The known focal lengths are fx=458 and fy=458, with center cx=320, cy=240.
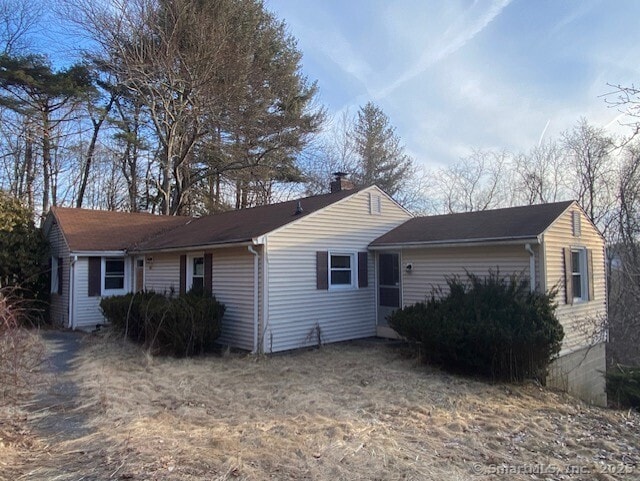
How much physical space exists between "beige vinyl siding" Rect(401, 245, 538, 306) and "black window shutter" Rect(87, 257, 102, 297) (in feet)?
31.2

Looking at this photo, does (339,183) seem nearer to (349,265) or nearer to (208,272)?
(349,265)

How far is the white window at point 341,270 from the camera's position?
1171 cm

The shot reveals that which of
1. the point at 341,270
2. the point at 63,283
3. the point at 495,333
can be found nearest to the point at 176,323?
the point at 341,270

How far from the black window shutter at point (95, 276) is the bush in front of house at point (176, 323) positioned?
3.98 meters

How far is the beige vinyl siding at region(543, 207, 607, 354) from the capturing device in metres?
9.98

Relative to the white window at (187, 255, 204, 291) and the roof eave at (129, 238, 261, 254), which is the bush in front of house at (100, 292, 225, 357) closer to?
the white window at (187, 255, 204, 291)

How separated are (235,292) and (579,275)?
8461 mm

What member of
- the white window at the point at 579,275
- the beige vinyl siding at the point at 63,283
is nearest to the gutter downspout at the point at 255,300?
the white window at the point at 579,275

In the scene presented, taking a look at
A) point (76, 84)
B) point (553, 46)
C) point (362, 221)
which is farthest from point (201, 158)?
point (553, 46)

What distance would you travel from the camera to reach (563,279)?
407 inches

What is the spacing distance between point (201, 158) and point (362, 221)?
13.7 metres

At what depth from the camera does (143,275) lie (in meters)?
14.4

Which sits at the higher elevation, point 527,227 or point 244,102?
point 244,102

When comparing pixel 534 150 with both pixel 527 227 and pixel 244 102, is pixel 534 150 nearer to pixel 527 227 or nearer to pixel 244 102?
pixel 244 102
